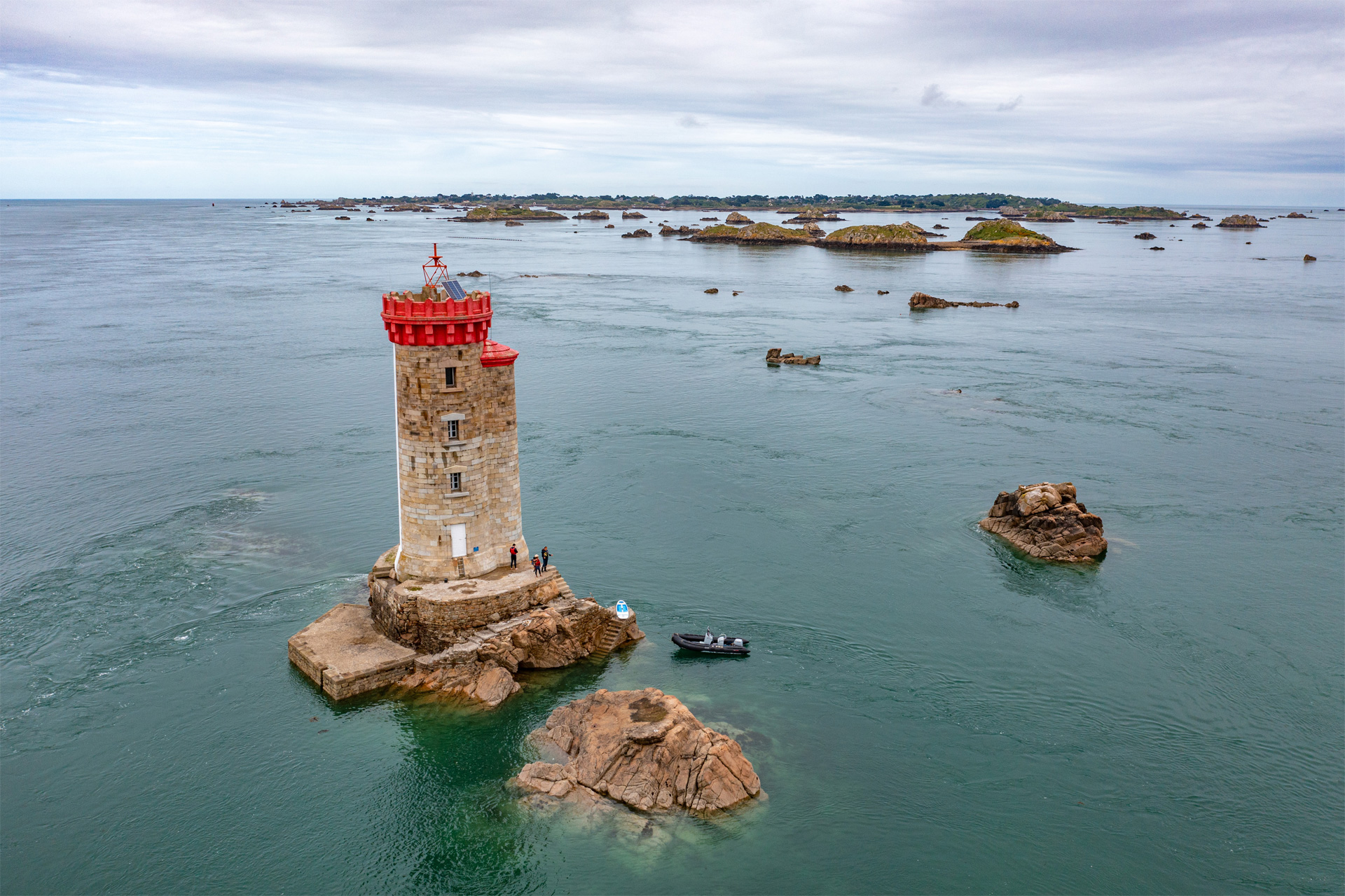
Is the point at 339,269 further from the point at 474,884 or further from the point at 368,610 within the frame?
the point at 474,884

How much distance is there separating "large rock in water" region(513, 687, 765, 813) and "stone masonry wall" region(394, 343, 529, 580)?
10.4 m

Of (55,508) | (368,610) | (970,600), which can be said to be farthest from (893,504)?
(55,508)

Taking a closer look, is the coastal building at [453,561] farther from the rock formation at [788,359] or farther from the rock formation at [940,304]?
the rock formation at [940,304]

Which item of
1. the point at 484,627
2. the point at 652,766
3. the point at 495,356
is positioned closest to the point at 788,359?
the point at 495,356

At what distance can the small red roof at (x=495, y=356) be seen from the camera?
3747 centimetres

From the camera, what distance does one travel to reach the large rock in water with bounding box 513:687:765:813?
30.0m

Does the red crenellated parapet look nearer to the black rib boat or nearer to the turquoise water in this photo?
the turquoise water

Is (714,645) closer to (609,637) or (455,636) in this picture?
(609,637)

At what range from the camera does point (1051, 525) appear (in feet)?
170

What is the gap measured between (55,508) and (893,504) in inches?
2028

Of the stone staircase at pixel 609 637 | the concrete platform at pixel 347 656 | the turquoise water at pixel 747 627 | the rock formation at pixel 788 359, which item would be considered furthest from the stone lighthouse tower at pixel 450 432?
the rock formation at pixel 788 359

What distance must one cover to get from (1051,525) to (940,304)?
310 ft

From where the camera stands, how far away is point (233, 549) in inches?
1940

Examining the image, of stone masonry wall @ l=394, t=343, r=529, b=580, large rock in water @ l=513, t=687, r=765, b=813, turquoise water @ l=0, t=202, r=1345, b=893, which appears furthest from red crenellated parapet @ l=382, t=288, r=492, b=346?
large rock in water @ l=513, t=687, r=765, b=813
